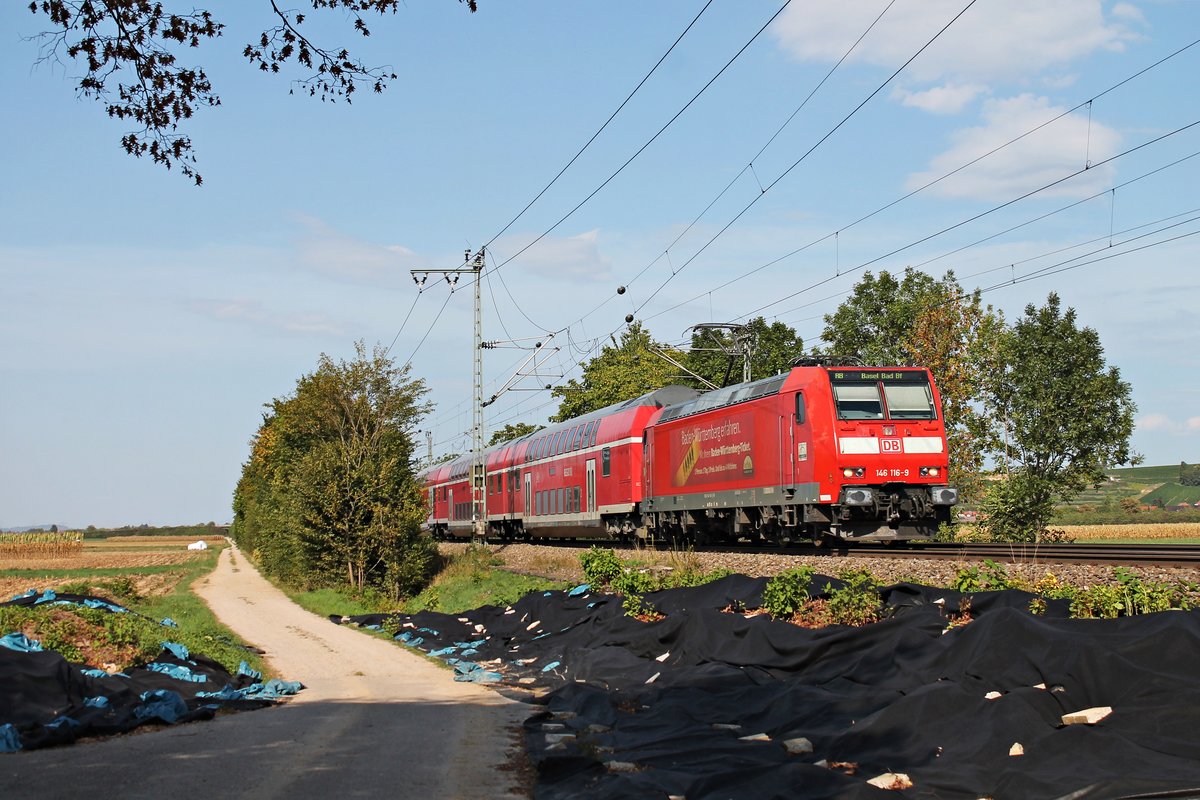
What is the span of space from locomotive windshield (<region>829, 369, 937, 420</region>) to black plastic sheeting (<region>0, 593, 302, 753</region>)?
526 inches

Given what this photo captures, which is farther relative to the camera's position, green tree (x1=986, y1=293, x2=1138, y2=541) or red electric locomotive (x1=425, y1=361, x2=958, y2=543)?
green tree (x1=986, y1=293, x2=1138, y2=541)

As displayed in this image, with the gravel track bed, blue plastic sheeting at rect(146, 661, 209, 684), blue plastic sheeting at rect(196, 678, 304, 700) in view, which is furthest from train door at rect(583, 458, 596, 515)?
blue plastic sheeting at rect(146, 661, 209, 684)

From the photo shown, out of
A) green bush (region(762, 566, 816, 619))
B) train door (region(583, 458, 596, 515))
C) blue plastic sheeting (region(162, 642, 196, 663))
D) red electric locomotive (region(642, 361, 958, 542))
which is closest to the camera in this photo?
green bush (region(762, 566, 816, 619))

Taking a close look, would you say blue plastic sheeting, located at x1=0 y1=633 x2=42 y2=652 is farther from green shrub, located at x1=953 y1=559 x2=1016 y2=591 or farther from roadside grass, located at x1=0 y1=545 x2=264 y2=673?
green shrub, located at x1=953 y1=559 x2=1016 y2=591

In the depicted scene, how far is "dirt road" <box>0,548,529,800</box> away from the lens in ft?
27.5

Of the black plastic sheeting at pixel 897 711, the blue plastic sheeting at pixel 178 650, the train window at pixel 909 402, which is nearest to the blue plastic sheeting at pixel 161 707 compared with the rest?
the blue plastic sheeting at pixel 178 650

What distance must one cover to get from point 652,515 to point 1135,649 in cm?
2503

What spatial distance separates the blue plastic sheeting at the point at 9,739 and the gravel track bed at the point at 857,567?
11.7m

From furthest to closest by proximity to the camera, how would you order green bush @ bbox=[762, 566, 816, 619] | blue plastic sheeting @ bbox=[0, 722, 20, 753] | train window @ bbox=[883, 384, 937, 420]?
train window @ bbox=[883, 384, 937, 420] < green bush @ bbox=[762, 566, 816, 619] < blue plastic sheeting @ bbox=[0, 722, 20, 753]

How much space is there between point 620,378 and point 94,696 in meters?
57.7

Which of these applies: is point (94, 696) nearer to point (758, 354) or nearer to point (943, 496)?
point (943, 496)

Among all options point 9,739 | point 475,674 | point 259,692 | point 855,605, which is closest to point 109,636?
point 259,692

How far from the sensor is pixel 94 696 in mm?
12172

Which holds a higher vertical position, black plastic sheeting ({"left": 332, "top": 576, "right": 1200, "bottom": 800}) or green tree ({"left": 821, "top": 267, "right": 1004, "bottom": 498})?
green tree ({"left": 821, "top": 267, "right": 1004, "bottom": 498})
